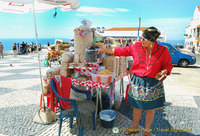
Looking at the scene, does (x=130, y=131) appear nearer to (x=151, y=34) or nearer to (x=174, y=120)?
(x=174, y=120)

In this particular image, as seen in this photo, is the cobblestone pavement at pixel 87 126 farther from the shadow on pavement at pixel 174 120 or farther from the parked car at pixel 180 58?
the parked car at pixel 180 58

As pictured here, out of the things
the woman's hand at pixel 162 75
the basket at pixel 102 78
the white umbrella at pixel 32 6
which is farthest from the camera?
the white umbrella at pixel 32 6

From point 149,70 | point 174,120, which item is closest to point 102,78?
point 149,70

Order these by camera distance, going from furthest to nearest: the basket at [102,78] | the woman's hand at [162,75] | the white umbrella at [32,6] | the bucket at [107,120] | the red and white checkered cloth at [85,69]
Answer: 1. the white umbrella at [32,6]
2. the bucket at [107,120]
3. the red and white checkered cloth at [85,69]
4. the basket at [102,78]
5. the woman's hand at [162,75]

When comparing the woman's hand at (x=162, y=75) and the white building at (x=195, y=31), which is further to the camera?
the white building at (x=195, y=31)

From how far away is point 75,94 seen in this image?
3.66m

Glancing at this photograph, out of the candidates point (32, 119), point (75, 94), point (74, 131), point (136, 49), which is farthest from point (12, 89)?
point (136, 49)

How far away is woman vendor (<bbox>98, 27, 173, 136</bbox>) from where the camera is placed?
2.38m

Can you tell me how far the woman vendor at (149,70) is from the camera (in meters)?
2.38

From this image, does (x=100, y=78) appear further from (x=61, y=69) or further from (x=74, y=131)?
(x=74, y=131)

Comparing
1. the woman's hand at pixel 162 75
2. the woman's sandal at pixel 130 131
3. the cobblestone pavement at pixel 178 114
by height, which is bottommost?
the cobblestone pavement at pixel 178 114

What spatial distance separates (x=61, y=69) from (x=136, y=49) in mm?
1551

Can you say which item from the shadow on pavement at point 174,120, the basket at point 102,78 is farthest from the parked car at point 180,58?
the basket at point 102,78

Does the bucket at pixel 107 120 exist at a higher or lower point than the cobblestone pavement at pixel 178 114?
higher
